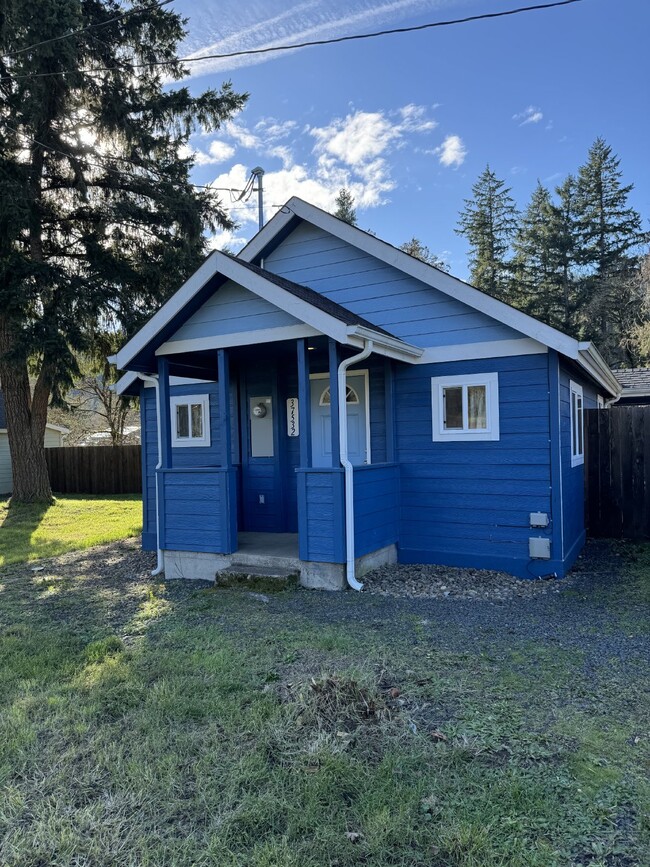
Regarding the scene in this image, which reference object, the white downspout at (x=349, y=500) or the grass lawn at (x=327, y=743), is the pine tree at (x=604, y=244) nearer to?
the white downspout at (x=349, y=500)

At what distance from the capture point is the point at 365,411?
763cm

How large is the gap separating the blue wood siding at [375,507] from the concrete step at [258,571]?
0.80m

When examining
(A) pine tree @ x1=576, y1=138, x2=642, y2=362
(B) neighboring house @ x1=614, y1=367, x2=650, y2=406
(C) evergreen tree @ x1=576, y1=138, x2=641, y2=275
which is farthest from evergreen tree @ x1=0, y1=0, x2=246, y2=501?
(C) evergreen tree @ x1=576, y1=138, x2=641, y2=275

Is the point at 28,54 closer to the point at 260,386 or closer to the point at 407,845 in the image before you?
the point at 260,386

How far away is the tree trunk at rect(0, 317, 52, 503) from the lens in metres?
15.2

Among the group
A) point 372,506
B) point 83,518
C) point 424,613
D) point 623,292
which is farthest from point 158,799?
point 623,292

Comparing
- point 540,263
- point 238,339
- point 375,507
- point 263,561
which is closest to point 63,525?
point 263,561

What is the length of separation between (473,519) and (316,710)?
421cm

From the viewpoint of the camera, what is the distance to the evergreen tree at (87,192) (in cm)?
1270

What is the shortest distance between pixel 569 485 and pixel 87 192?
1323 cm

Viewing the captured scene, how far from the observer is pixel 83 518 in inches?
530

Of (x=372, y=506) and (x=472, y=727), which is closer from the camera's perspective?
(x=472, y=727)

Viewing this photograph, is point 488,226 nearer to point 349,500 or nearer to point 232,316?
point 232,316

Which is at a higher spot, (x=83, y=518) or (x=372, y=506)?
(x=372, y=506)
